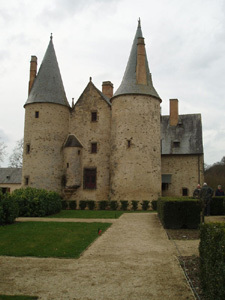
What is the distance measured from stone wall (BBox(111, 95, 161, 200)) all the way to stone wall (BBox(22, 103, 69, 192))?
15.6ft

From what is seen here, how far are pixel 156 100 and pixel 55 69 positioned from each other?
9666 mm

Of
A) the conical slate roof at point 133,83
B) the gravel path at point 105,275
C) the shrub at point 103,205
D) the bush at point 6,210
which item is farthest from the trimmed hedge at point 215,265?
the conical slate roof at point 133,83

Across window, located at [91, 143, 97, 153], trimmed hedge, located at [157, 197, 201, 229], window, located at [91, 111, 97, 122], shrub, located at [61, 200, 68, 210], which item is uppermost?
window, located at [91, 111, 97, 122]

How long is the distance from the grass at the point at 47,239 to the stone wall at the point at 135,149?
1043 cm

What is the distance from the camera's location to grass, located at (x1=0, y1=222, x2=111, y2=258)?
28.0ft

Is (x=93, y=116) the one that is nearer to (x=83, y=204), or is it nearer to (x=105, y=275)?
(x=83, y=204)

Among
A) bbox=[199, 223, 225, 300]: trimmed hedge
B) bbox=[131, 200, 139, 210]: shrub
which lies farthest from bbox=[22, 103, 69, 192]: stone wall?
bbox=[199, 223, 225, 300]: trimmed hedge

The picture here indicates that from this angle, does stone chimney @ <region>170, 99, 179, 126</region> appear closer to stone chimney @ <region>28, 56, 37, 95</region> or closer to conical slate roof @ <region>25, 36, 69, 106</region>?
conical slate roof @ <region>25, 36, 69, 106</region>

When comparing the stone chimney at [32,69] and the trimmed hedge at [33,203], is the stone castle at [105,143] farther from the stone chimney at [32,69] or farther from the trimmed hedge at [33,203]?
the trimmed hedge at [33,203]

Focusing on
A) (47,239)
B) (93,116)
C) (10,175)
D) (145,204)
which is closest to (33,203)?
(47,239)

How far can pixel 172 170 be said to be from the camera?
2875 cm

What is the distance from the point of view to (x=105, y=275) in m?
6.41

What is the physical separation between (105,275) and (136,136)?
18.5 m

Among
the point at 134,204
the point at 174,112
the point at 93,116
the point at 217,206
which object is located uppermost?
the point at 174,112
